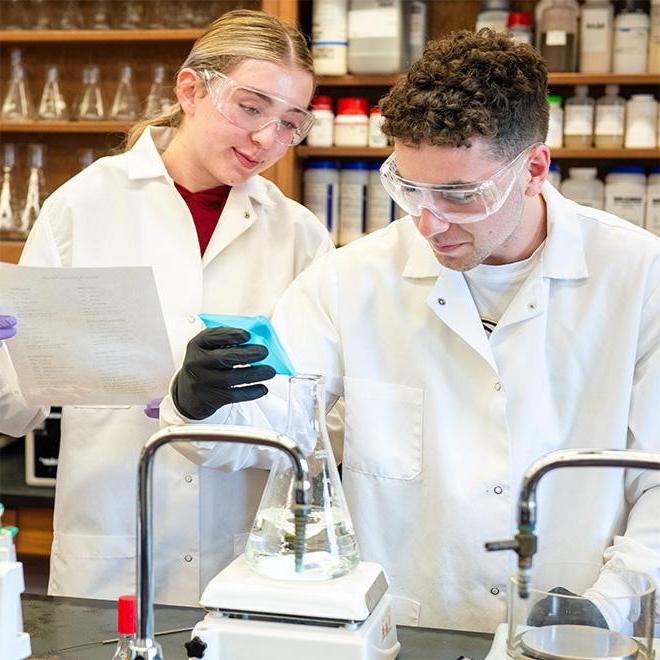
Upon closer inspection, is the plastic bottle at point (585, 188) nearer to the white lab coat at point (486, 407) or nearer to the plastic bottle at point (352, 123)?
the plastic bottle at point (352, 123)

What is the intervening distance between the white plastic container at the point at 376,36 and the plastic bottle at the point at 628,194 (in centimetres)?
76

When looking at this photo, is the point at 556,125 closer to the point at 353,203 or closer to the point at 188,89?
the point at 353,203

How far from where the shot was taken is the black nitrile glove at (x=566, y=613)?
1.22 metres

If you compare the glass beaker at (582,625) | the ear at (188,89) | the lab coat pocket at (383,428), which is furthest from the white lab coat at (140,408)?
the glass beaker at (582,625)

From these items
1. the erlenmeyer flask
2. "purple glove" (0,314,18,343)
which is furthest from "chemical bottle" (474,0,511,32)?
the erlenmeyer flask

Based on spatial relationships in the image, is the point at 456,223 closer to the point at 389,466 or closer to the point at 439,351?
the point at 439,351

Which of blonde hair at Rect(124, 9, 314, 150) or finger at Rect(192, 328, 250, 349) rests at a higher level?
blonde hair at Rect(124, 9, 314, 150)

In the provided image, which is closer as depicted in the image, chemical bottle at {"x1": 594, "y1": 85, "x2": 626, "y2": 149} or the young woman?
the young woman

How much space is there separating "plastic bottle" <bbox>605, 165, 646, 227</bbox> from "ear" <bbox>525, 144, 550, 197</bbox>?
4.92 ft

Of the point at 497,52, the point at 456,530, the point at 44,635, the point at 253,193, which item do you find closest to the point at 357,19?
the point at 253,193

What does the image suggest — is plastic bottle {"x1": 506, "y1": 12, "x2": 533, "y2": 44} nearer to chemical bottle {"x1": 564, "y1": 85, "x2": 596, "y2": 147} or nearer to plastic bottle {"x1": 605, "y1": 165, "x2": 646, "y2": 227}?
chemical bottle {"x1": 564, "y1": 85, "x2": 596, "y2": 147}

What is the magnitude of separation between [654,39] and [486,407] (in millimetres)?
1815

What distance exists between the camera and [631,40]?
3150mm

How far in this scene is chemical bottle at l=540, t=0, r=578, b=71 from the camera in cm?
319
